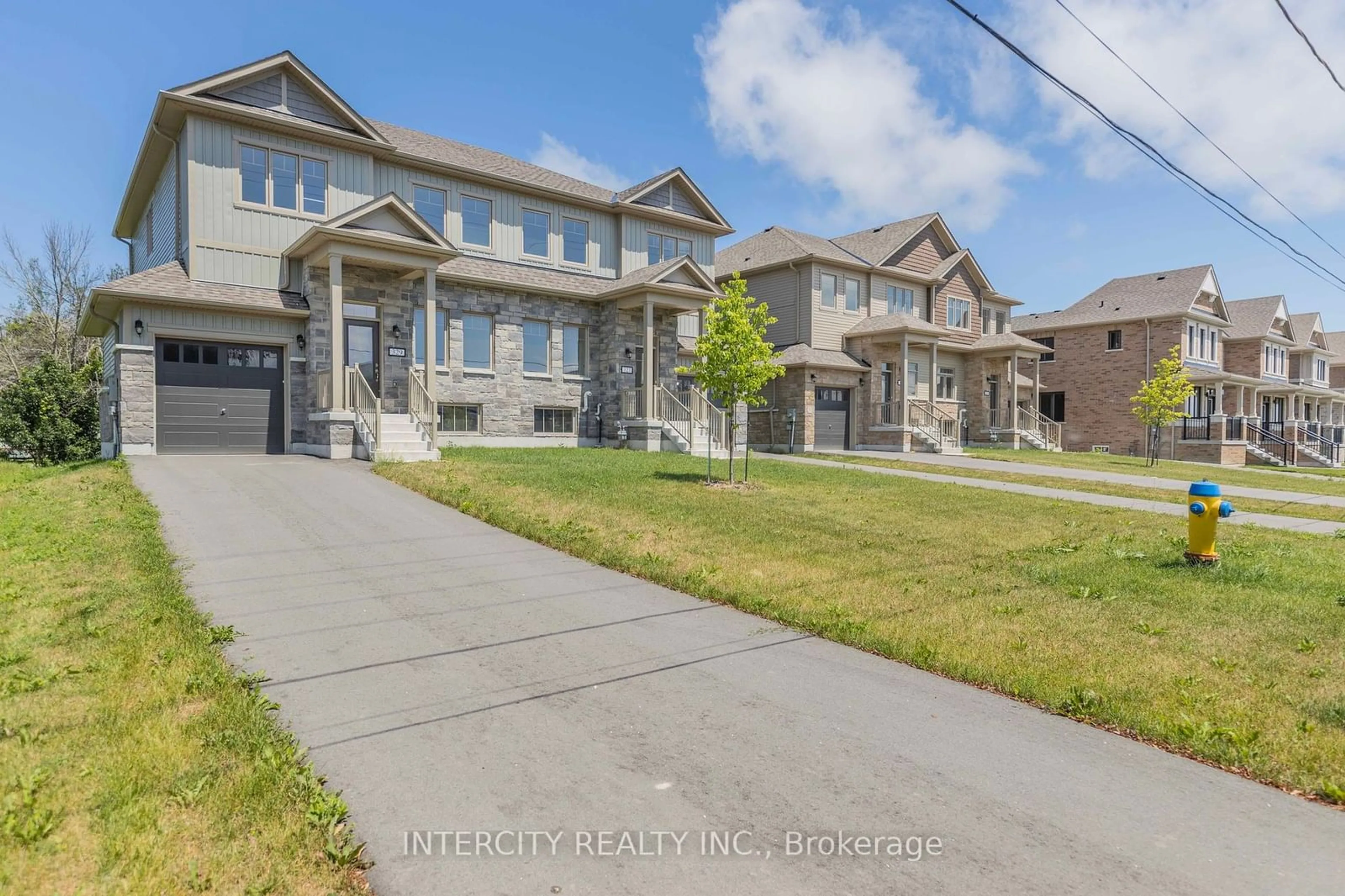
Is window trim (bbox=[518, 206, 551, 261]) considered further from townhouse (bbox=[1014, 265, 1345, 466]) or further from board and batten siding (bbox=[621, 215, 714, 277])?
townhouse (bbox=[1014, 265, 1345, 466])

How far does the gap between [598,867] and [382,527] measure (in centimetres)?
757

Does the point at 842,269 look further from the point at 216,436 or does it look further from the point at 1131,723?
the point at 1131,723

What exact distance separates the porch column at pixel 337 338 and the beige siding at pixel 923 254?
21443 millimetres

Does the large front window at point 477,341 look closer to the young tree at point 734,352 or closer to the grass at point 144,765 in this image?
the young tree at point 734,352

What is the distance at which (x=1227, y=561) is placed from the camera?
8719 millimetres

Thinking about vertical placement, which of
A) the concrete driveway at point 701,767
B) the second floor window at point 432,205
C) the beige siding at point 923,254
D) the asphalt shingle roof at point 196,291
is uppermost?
the beige siding at point 923,254

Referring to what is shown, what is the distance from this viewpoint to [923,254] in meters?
31.4

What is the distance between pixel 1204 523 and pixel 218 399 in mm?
18454

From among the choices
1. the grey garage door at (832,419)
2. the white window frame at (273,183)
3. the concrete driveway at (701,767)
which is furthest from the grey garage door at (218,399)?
the grey garage door at (832,419)

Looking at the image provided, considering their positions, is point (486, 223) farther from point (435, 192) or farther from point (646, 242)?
point (646, 242)

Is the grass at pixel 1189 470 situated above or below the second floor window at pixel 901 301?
below

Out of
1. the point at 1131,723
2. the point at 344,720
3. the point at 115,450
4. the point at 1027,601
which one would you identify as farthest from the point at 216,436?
the point at 1131,723

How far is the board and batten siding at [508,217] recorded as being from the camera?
1972 cm

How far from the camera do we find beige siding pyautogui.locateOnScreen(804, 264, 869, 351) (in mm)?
27859
